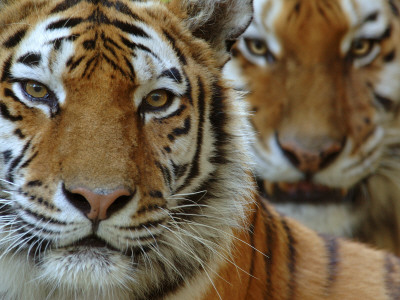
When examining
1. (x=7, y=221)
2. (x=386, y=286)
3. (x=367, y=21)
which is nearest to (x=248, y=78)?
(x=367, y=21)

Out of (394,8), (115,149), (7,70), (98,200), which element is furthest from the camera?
(394,8)

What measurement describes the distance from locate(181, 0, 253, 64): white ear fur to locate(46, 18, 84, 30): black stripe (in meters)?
0.36

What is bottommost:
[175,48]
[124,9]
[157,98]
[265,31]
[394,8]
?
[157,98]

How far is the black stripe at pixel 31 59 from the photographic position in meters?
1.79

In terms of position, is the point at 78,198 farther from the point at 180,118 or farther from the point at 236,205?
the point at 236,205

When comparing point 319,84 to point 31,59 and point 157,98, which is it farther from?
point 31,59

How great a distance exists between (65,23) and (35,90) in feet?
0.70

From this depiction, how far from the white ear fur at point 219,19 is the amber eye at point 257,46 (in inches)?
57.9

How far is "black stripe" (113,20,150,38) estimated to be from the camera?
1.92m

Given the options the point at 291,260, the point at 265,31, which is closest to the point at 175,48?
the point at 291,260

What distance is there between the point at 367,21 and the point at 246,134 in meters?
1.71

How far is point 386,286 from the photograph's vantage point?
8.06 ft

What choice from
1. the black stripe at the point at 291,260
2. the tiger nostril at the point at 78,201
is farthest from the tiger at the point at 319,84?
the tiger nostril at the point at 78,201

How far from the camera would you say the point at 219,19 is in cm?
211
